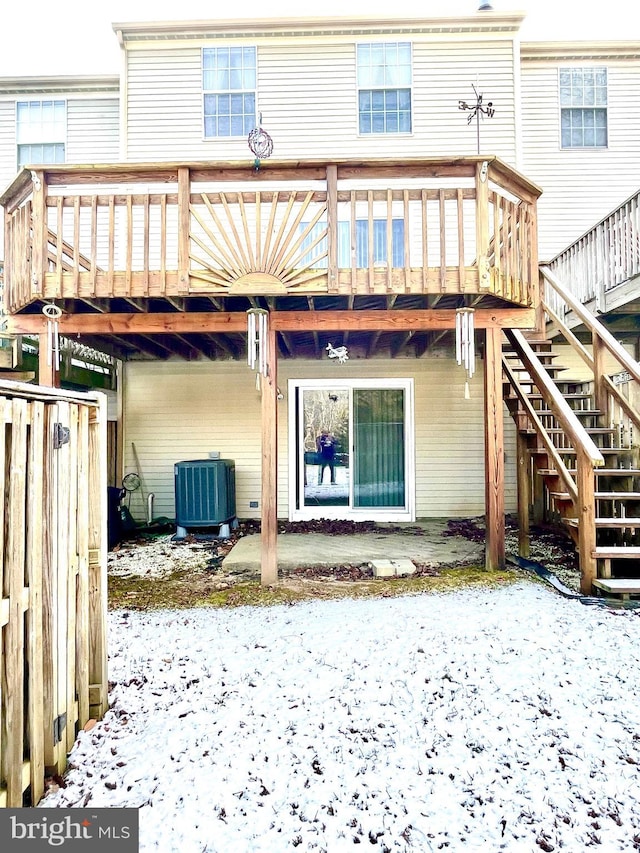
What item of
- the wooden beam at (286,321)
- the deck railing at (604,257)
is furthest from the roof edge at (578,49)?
the wooden beam at (286,321)

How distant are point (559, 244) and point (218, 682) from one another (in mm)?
8402

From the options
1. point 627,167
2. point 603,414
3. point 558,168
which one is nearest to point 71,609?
point 603,414

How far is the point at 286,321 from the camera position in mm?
4637

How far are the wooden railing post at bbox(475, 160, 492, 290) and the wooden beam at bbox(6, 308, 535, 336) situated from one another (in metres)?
0.54

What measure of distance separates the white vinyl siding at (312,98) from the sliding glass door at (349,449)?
386 centimetres

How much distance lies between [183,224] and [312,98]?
5153 mm

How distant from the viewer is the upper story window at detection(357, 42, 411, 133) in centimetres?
778

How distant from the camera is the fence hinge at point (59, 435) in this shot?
6.91 ft

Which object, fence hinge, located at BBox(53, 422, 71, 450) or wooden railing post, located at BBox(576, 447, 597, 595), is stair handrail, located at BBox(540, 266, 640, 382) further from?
fence hinge, located at BBox(53, 422, 71, 450)

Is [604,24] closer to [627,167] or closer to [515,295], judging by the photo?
[627,167]

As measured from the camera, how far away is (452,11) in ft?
24.7

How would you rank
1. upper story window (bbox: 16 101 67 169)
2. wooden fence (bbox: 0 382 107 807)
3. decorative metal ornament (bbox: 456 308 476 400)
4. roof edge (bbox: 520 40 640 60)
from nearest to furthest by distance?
wooden fence (bbox: 0 382 107 807), decorative metal ornament (bbox: 456 308 476 400), roof edge (bbox: 520 40 640 60), upper story window (bbox: 16 101 67 169)

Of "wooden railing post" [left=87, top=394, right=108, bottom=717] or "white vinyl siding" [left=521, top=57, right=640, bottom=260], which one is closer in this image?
"wooden railing post" [left=87, top=394, right=108, bottom=717]

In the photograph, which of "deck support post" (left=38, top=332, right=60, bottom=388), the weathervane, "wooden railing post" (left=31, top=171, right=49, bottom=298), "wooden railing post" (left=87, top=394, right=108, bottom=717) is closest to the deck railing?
the weathervane
